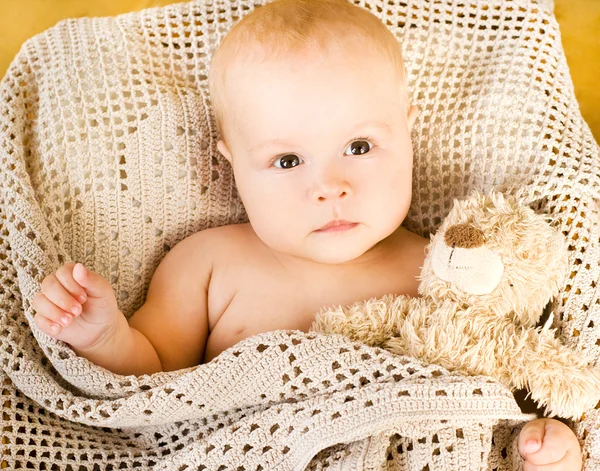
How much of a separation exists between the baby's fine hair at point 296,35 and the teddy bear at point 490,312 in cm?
29

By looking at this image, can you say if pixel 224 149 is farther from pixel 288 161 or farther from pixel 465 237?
pixel 465 237

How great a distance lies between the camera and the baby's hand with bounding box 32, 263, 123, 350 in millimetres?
1008

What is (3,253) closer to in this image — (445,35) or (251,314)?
(251,314)

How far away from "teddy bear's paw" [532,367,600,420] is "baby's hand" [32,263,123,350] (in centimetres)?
64

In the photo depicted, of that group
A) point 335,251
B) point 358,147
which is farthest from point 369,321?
point 358,147

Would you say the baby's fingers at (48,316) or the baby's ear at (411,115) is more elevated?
the baby's ear at (411,115)

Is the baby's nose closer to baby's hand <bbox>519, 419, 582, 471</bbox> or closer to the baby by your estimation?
the baby

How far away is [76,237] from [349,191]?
51 cm

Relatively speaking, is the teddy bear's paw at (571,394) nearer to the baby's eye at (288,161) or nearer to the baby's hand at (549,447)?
the baby's hand at (549,447)

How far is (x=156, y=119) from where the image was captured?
1.35m

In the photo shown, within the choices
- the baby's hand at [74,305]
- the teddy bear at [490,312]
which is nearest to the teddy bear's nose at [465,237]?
the teddy bear at [490,312]

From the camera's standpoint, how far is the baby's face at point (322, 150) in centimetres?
112

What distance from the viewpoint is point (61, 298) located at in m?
1.01

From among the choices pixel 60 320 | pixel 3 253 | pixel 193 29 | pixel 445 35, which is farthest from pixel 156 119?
pixel 445 35
